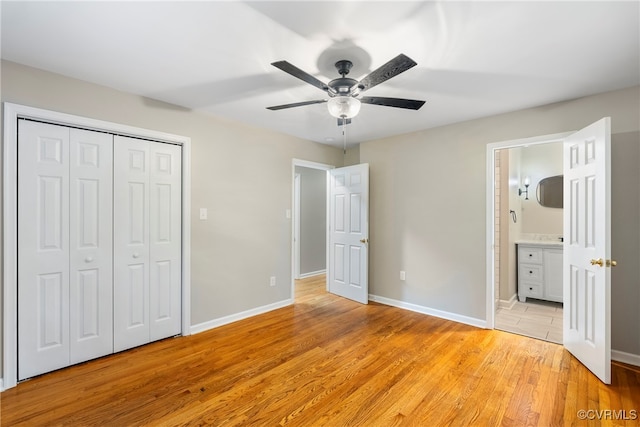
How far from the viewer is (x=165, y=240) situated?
→ 118 inches

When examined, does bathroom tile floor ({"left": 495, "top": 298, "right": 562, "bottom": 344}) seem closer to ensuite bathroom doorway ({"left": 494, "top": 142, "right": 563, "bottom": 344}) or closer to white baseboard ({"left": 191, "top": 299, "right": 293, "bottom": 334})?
ensuite bathroom doorway ({"left": 494, "top": 142, "right": 563, "bottom": 344})

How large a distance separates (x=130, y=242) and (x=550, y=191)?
5707mm

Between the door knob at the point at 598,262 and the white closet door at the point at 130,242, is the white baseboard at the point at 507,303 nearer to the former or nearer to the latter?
the door knob at the point at 598,262

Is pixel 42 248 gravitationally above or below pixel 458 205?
below

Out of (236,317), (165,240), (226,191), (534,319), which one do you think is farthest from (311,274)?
(534,319)

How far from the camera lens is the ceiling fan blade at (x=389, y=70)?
61.9 inches

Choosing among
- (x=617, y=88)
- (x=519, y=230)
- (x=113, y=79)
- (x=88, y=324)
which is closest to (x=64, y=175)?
(x=113, y=79)

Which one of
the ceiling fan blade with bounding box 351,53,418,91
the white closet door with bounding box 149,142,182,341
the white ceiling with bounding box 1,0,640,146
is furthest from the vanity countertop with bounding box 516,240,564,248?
the white closet door with bounding box 149,142,182,341

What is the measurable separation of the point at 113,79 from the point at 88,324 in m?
2.07

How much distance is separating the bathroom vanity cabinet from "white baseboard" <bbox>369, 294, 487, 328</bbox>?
152cm

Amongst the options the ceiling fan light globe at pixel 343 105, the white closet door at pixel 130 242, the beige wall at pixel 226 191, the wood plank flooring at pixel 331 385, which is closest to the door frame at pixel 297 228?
the beige wall at pixel 226 191

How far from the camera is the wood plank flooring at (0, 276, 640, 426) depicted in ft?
6.19

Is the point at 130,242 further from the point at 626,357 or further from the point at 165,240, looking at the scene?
the point at 626,357

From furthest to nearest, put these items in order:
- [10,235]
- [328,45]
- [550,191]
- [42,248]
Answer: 1. [550,191]
2. [42,248]
3. [10,235]
4. [328,45]
